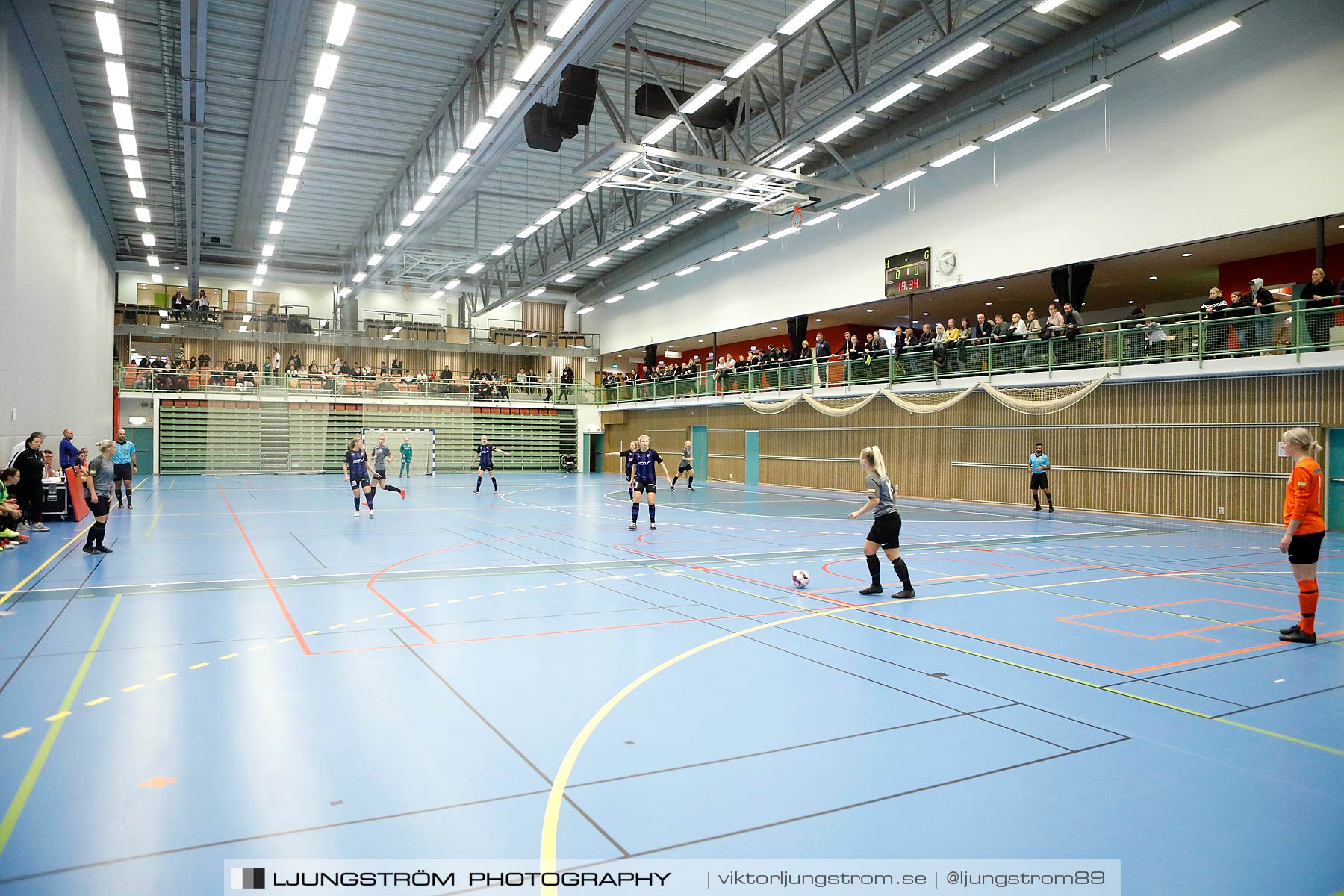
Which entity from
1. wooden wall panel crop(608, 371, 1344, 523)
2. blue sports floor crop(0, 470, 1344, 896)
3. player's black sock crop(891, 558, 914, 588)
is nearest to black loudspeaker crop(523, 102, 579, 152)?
blue sports floor crop(0, 470, 1344, 896)

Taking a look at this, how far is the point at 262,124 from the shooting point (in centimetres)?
2355

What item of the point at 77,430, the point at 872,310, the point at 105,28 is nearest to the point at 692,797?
the point at 105,28

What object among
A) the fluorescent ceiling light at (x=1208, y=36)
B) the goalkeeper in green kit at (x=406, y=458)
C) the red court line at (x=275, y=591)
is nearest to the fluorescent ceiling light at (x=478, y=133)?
the red court line at (x=275, y=591)

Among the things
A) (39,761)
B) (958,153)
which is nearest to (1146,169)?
(958,153)

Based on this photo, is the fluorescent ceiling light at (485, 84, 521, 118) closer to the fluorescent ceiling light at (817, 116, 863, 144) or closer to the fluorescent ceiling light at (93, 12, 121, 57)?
the fluorescent ceiling light at (93, 12, 121, 57)

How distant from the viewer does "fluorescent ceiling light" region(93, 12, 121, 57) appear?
14430 millimetres

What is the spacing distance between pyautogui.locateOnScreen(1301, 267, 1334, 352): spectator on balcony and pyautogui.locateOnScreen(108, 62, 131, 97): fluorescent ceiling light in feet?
84.9

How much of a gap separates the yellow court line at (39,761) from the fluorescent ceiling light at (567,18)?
1160 cm

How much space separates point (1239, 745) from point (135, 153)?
92.2ft

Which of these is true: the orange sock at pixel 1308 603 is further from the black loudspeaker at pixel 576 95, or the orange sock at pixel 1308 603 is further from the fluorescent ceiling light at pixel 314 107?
the fluorescent ceiling light at pixel 314 107

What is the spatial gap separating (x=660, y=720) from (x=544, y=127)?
55.9ft

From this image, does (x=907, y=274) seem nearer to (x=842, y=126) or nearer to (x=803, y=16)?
(x=842, y=126)

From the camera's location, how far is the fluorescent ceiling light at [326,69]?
51.2 feet

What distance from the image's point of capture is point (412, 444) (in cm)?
4447
